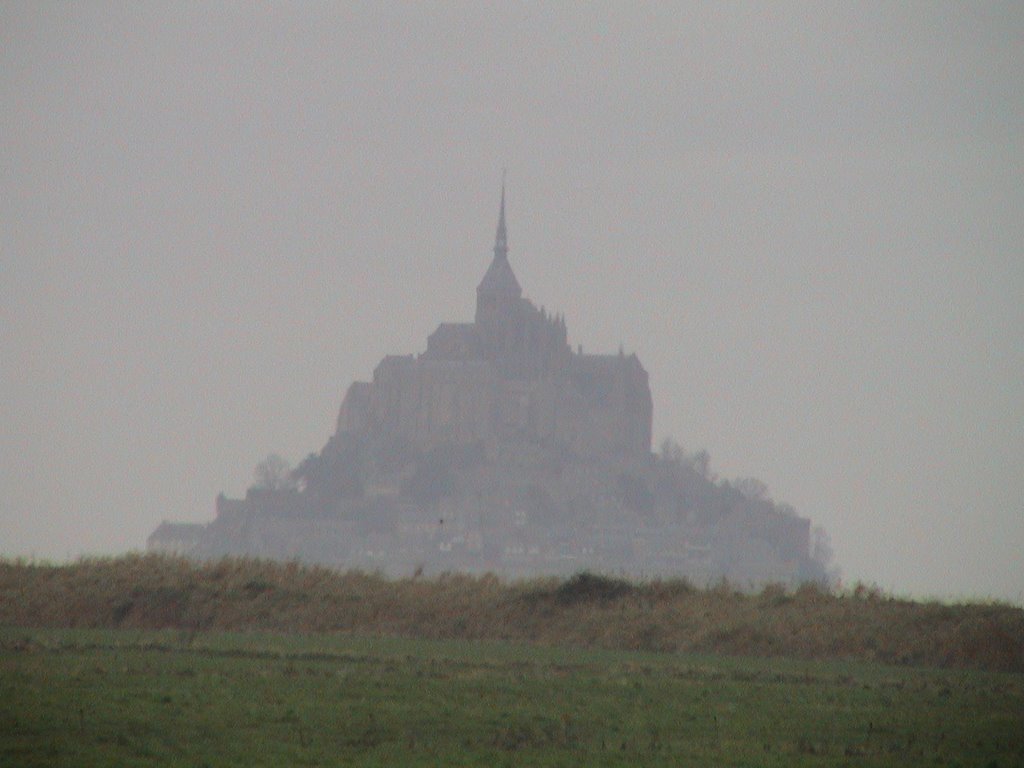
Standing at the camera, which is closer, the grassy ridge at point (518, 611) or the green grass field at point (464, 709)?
the green grass field at point (464, 709)

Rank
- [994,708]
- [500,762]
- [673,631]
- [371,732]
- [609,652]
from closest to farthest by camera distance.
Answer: [500,762] → [371,732] → [994,708] → [609,652] → [673,631]

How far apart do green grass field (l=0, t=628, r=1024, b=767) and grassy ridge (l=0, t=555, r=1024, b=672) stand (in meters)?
2.50

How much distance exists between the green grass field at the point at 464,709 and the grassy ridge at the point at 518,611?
2504 millimetres

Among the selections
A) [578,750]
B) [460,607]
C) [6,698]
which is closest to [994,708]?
[578,750]

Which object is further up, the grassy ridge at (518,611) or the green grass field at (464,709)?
the grassy ridge at (518,611)

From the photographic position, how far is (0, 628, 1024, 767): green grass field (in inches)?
672

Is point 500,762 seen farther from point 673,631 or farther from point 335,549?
point 335,549

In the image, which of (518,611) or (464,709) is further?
(518,611)

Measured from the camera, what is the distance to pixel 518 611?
1224 inches

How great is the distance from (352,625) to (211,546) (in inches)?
6548

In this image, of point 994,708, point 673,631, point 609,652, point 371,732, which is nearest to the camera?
point 371,732

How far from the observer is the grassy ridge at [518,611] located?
2822 cm

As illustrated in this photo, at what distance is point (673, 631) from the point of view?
1166 inches

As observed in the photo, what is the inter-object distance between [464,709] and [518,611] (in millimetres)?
11578
